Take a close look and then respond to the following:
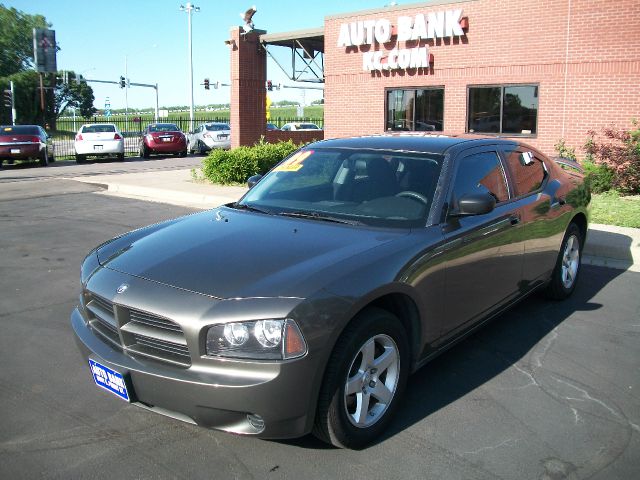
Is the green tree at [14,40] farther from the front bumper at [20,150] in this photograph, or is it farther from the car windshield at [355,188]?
the car windshield at [355,188]

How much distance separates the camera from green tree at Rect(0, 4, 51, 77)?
278 feet

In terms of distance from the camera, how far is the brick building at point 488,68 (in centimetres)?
1336

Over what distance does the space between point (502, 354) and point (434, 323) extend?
117 centimetres

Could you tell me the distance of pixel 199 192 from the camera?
13.6 metres

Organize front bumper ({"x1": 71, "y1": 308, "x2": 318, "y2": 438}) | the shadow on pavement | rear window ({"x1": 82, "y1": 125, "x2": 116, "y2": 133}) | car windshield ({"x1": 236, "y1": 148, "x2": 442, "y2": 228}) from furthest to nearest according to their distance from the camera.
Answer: rear window ({"x1": 82, "y1": 125, "x2": 116, "y2": 133})
the shadow on pavement
car windshield ({"x1": 236, "y1": 148, "x2": 442, "y2": 228})
front bumper ({"x1": 71, "y1": 308, "x2": 318, "y2": 438})

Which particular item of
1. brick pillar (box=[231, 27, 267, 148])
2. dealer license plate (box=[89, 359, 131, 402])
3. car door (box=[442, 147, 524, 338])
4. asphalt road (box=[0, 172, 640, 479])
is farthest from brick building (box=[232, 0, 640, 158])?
dealer license plate (box=[89, 359, 131, 402])

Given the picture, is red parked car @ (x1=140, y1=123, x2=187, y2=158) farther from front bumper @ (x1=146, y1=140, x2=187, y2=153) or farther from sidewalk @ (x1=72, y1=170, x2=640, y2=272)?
sidewalk @ (x1=72, y1=170, x2=640, y2=272)

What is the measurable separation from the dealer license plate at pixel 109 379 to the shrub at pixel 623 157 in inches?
462

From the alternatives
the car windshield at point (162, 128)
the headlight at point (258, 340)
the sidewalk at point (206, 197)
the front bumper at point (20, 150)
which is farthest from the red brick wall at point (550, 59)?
the car windshield at point (162, 128)

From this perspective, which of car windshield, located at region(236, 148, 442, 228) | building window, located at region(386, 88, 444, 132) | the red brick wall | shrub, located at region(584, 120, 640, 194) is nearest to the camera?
car windshield, located at region(236, 148, 442, 228)

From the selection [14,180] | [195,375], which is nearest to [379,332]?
[195,375]

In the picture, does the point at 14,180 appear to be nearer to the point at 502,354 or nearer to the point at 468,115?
the point at 468,115

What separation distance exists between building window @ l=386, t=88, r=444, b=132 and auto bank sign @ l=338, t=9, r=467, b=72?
711mm

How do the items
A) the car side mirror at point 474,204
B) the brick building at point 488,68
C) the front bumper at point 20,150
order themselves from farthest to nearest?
the front bumper at point 20,150 < the brick building at point 488,68 < the car side mirror at point 474,204
